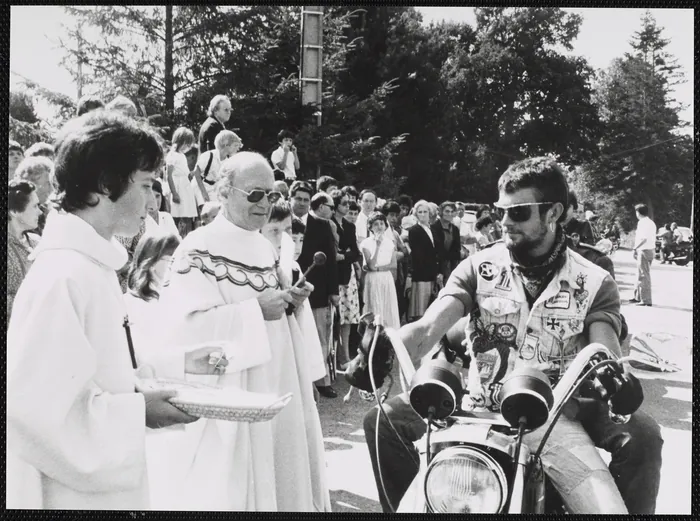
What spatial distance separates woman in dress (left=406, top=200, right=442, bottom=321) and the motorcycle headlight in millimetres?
7695

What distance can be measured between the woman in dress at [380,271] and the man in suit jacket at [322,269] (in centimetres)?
158

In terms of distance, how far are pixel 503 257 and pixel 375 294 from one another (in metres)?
5.63

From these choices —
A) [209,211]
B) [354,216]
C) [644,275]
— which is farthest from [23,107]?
[644,275]

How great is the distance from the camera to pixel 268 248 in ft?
13.0

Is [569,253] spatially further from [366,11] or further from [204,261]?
[366,11]

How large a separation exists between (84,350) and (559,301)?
5.75 feet

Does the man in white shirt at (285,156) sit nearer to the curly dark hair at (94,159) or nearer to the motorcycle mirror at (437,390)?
the curly dark hair at (94,159)

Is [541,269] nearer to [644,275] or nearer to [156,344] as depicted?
[156,344]

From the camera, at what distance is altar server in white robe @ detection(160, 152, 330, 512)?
→ 11.5 ft

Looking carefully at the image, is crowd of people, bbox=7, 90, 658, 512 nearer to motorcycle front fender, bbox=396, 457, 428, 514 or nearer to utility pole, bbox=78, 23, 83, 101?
motorcycle front fender, bbox=396, 457, 428, 514

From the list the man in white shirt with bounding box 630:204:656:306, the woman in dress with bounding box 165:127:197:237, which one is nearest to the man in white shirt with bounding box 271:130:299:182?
the woman in dress with bounding box 165:127:197:237

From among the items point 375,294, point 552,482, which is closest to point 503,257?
point 552,482

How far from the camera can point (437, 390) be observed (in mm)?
1913

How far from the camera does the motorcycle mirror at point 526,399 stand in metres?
1.83
